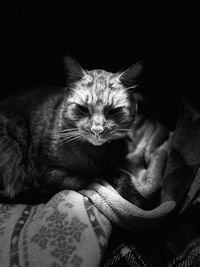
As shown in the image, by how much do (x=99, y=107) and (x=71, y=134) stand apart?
177mm

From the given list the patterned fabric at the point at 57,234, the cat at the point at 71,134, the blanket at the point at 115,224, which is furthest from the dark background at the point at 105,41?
the patterned fabric at the point at 57,234

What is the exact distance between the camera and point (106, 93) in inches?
50.8

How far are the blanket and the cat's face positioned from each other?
0.22 m

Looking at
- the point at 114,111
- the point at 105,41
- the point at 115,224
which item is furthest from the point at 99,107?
the point at 105,41

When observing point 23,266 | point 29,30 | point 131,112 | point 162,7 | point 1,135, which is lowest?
point 23,266

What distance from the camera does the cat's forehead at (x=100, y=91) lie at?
1274mm

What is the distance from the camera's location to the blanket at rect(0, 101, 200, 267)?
1.10 metres

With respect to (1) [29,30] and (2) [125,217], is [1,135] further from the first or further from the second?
(2) [125,217]

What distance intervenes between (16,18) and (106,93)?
2.28 ft

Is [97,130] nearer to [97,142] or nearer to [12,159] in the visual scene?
[97,142]

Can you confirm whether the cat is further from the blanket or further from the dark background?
the dark background

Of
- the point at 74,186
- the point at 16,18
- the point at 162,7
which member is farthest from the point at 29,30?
the point at 74,186

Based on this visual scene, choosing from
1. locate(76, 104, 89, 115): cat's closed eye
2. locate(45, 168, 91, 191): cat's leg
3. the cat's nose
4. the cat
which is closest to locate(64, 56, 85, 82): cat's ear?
the cat

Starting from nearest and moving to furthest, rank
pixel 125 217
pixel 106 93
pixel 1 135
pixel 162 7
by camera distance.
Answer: pixel 125 217
pixel 106 93
pixel 1 135
pixel 162 7
